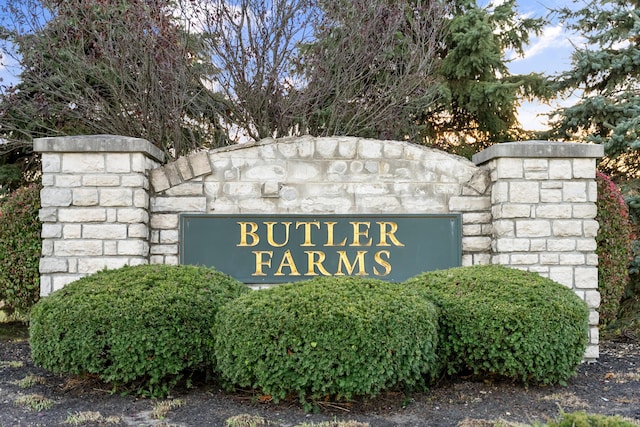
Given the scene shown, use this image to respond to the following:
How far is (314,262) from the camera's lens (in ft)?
19.1

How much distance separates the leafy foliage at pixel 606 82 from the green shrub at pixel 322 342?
5873 mm

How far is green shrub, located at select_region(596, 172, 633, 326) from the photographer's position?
6211 mm

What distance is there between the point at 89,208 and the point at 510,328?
3771 mm

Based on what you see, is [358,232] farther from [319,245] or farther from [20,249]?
[20,249]

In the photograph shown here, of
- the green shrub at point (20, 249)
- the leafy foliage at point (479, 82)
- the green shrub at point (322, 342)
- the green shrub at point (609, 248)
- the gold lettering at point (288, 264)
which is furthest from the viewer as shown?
the leafy foliage at point (479, 82)

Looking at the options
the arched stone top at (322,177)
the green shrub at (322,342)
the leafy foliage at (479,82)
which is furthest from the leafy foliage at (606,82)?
the green shrub at (322,342)

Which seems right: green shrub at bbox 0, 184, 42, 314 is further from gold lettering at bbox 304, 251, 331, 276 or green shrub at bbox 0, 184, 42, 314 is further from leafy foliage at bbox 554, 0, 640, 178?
leafy foliage at bbox 554, 0, 640, 178

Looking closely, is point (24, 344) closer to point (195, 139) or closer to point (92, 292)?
point (92, 292)

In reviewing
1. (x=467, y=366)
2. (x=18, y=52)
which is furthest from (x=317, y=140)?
(x=18, y=52)

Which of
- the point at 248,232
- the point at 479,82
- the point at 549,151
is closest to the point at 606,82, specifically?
the point at 479,82

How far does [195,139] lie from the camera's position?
948cm

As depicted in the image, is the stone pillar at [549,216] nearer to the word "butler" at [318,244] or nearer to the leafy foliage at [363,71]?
the word "butler" at [318,244]

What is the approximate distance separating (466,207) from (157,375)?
10.9 feet

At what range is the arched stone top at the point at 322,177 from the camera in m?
5.84
